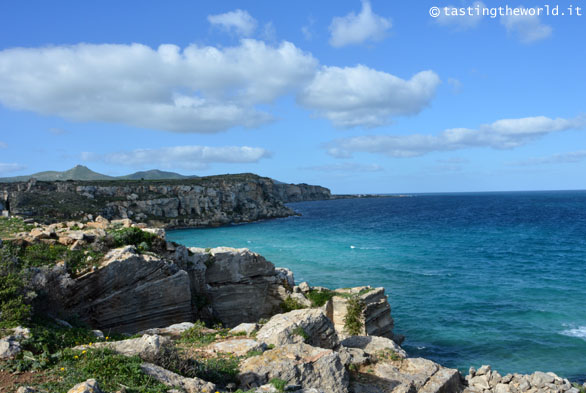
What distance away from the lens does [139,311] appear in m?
17.4

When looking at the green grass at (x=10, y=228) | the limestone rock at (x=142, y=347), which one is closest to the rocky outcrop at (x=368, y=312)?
the limestone rock at (x=142, y=347)

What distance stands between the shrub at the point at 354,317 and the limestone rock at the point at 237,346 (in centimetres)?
1284

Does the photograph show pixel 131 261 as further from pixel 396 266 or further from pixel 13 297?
pixel 396 266

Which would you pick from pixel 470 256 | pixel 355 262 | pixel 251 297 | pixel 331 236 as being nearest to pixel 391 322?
pixel 251 297

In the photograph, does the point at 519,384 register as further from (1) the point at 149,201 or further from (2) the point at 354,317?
(1) the point at 149,201

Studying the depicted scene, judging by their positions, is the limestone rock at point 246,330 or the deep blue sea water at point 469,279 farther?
the deep blue sea water at point 469,279

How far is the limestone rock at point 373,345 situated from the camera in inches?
587

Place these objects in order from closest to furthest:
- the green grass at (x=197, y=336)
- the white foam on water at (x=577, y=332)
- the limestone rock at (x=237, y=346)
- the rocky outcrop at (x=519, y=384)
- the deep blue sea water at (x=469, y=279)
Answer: the limestone rock at (x=237, y=346)
the green grass at (x=197, y=336)
the rocky outcrop at (x=519, y=384)
the deep blue sea water at (x=469, y=279)
the white foam on water at (x=577, y=332)

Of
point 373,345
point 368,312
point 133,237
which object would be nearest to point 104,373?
point 373,345

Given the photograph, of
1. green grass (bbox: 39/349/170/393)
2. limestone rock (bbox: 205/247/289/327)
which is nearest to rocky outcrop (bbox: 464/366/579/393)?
limestone rock (bbox: 205/247/289/327)

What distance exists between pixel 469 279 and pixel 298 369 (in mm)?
34720

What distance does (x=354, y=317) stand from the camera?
78.0ft

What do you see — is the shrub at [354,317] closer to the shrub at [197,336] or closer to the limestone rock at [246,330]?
the limestone rock at [246,330]

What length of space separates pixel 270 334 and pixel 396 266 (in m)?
35.1
